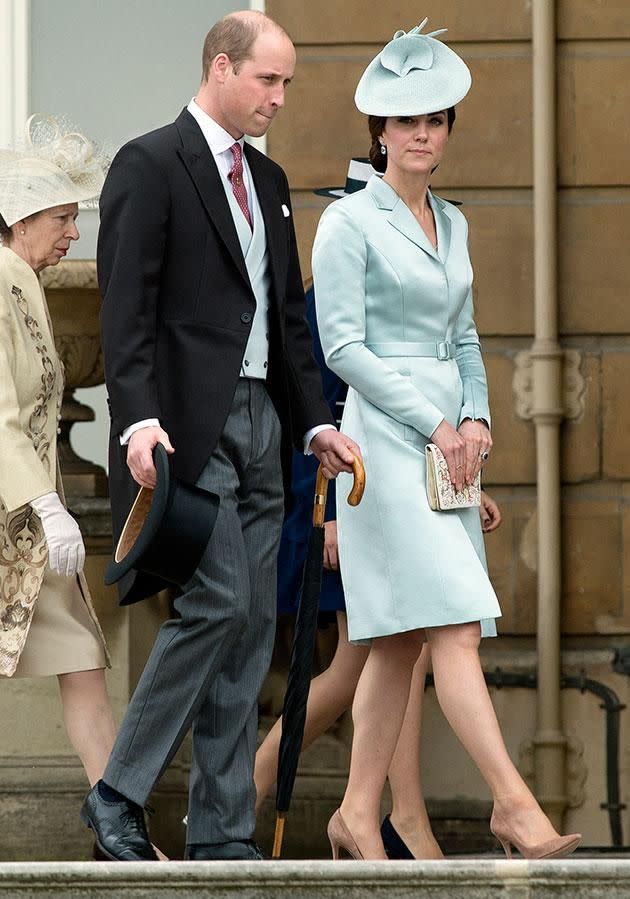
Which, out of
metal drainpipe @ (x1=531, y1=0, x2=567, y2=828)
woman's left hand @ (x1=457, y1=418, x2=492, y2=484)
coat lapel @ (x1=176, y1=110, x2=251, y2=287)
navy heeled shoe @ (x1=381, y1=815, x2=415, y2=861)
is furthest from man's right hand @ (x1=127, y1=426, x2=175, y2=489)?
metal drainpipe @ (x1=531, y1=0, x2=567, y2=828)

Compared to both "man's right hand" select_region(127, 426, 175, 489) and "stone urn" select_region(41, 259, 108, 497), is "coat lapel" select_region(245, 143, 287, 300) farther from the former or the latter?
"stone urn" select_region(41, 259, 108, 497)

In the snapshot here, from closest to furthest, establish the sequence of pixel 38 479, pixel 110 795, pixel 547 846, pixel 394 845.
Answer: pixel 110 795
pixel 547 846
pixel 38 479
pixel 394 845

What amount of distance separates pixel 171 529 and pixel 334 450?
54 cm

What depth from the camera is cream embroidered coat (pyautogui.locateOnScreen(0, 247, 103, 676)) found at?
500cm

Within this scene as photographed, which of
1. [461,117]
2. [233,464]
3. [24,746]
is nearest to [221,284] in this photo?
[233,464]

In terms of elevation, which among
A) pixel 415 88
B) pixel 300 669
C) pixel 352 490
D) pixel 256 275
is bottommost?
pixel 300 669

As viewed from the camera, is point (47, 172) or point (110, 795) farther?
point (47, 172)

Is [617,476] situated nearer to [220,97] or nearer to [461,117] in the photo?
[461,117]

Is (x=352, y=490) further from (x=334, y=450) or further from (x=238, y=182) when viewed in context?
(x=238, y=182)

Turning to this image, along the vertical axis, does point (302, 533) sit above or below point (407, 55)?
below

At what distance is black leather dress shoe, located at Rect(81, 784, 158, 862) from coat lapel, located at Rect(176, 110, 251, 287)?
1163 millimetres

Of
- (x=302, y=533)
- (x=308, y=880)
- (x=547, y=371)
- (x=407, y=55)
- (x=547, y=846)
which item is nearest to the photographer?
(x=308, y=880)

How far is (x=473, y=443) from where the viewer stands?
16.7 ft

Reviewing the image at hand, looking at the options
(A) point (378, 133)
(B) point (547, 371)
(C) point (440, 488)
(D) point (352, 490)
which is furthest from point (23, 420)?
(B) point (547, 371)
